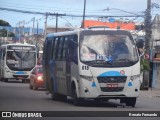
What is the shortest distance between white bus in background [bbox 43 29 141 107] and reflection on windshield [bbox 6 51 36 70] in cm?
1137

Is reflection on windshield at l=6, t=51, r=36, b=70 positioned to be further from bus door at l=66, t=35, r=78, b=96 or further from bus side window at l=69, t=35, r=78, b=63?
bus side window at l=69, t=35, r=78, b=63

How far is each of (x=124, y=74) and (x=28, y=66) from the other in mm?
17294

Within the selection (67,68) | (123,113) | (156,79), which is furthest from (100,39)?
(156,79)

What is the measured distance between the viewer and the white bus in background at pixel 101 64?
519 inches

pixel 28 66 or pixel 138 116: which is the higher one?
pixel 138 116

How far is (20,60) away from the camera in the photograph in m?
28.4

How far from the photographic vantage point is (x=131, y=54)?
13445mm

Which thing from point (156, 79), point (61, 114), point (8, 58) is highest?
point (61, 114)

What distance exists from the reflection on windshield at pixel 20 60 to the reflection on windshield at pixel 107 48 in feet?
39.2

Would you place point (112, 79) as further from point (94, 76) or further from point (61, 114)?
point (61, 114)

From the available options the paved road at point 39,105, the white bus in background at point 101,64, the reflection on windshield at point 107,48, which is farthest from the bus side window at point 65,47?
the paved road at point 39,105

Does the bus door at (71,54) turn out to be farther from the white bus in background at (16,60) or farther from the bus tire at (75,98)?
the white bus in background at (16,60)

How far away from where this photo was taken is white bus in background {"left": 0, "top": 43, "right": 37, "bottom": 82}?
25.9 metres

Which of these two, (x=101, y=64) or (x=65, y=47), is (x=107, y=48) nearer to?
(x=101, y=64)
